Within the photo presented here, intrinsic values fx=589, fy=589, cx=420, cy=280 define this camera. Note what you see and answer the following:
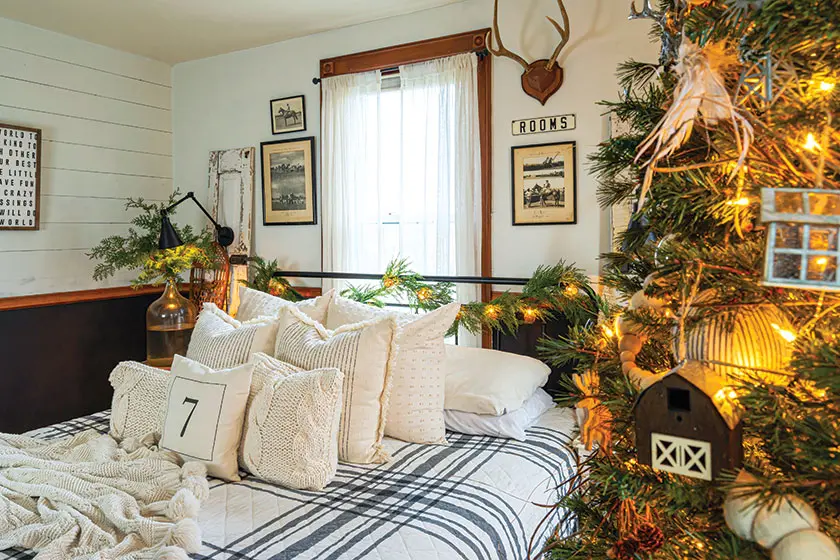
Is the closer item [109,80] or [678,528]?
[678,528]

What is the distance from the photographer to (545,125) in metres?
2.85

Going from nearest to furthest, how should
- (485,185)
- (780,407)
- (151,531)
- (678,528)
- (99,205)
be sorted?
(780,407)
(678,528)
(151,531)
(485,185)
(99,205)

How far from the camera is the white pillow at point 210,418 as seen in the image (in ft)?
5.94

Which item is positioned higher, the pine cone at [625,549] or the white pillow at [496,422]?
the pine cone at [625,549]

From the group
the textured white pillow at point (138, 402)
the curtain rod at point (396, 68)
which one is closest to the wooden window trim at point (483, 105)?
the curtain rod at point (396, 68)

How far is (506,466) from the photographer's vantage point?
190 cm

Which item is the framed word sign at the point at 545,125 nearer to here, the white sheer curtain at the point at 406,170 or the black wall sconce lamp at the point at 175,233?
the white sheer curtain at the point at 406,170

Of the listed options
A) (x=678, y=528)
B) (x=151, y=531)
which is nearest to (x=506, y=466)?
(x=151, y=531)

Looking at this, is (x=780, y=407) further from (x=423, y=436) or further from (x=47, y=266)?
(x=47, y=266)

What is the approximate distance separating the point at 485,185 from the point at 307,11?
4.43 ft

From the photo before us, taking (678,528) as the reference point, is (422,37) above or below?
above

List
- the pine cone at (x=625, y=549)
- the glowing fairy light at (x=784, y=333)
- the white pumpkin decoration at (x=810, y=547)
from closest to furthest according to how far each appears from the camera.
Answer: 1. the white pumpkin decoration at (x=810, y=547)
2. the glowing fairy light at (x=784, y=333)
3. the pine cone at (x=625, y=549)

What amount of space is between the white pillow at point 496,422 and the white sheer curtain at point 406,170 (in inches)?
32.7

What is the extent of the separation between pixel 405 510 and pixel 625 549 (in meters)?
0.86
